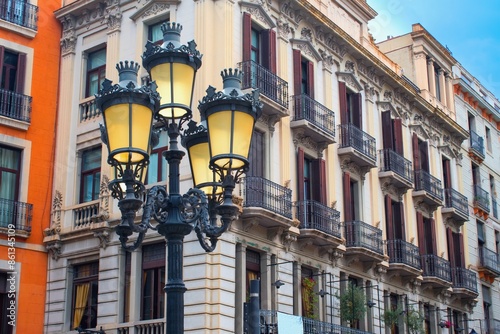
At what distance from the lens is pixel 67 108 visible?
25.0 meters

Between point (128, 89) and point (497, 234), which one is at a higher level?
point (497, 234)

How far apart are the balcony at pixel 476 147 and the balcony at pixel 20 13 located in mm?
→ 22765

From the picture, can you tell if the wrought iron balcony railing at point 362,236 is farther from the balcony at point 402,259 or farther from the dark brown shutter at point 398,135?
the dark brown shutter at point 398,135

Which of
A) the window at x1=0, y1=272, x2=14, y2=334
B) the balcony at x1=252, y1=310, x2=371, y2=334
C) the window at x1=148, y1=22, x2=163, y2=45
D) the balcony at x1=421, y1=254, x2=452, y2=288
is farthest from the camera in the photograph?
the balcony at x1=421, y1=254, x2=452, y2=288

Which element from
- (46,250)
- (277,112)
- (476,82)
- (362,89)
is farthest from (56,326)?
(476,82)

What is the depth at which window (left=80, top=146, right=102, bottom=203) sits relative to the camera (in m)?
23.9

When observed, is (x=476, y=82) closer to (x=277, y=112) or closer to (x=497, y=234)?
(x=497, y=234)

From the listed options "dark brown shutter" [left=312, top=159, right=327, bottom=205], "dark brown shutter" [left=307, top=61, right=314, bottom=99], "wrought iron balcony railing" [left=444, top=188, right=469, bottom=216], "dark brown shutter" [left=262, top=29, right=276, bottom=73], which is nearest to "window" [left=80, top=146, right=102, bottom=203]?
"dark brown shutter" [left=262, top=29, right=276, bottom=73]

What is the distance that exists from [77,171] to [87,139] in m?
1.05

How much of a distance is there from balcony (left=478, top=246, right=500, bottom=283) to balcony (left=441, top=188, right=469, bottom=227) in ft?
9.51

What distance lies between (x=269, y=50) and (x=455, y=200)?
47.2 ft

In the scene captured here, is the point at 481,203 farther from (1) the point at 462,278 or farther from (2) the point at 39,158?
(2) the point at 39,158

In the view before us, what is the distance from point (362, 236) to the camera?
2600 centimetres

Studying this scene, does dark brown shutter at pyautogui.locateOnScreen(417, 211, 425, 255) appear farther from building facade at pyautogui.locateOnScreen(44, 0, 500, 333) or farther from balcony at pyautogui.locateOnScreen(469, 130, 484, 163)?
balcony at pyautogui.locateOnScreen(469, 130, 484, 163)
